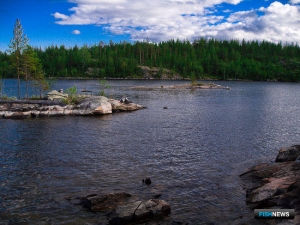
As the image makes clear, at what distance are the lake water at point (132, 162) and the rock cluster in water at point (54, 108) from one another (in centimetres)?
411

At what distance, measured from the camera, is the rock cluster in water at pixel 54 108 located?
177 ft

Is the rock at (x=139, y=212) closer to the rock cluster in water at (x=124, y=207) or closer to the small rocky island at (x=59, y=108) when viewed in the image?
the rock cluster in water at (x=124, y=207)

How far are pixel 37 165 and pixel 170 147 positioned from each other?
1476cm

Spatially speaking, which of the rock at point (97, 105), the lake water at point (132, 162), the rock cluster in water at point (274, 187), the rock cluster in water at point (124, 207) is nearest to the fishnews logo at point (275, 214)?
the rock cluster in water at point (274, 187)

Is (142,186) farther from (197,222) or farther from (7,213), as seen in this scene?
(7,213)

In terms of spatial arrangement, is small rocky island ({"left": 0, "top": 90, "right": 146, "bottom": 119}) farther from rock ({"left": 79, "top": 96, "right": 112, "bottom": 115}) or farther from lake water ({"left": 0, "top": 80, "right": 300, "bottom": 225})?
lake water ({"left": 0, "top": 80, "right": 300, "bottom": 225})

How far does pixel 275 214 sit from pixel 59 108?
1912 inches

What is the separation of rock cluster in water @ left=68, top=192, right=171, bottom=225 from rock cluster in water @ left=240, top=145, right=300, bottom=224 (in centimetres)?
618

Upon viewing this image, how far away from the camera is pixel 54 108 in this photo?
56.2m

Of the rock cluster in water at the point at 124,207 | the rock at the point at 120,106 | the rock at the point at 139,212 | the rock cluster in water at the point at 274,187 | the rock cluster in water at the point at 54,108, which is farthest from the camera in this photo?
the rock at the point at 120,106

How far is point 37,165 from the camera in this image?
1026 inches

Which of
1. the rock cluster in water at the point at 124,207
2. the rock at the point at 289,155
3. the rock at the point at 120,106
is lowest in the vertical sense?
the rock cluster in water at the point at 124,207

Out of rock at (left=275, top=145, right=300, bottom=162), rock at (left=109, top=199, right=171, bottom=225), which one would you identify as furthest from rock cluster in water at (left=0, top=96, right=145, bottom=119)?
rock at (left=109, top=199, right=171, bottom=225)

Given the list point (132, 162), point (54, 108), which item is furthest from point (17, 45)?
point (132, 162)
